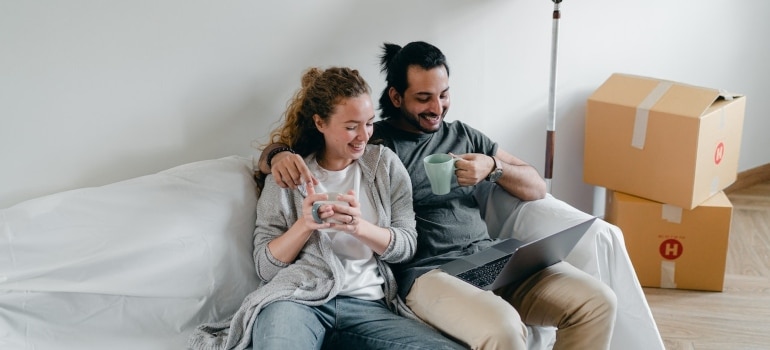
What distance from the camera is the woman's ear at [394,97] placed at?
2.15 metres

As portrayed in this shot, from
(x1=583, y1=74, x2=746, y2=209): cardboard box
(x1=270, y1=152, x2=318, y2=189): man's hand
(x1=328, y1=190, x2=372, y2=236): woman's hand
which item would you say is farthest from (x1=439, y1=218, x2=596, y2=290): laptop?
(x1=583, y1=74, x2=746, y2=209): cardboard box

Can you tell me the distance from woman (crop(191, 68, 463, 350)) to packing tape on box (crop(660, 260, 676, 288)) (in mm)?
1219

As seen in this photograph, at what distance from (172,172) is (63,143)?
0.91 ft

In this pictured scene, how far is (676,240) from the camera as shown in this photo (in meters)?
2.73

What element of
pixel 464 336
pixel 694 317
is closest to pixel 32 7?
pixel 464 336

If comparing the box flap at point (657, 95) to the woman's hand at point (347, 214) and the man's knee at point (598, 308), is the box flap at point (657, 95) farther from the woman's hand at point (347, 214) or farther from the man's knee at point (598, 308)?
the woman's hand at point (347, 214)

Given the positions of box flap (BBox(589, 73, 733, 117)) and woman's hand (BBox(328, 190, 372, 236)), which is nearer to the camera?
woman's hand (BBox(328, 190, 372, 236))

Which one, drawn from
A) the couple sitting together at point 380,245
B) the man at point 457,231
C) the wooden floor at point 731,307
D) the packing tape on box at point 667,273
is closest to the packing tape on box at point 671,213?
the packing tape on box at point 667,273

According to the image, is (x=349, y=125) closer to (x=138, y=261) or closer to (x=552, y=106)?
(x=138, y=261)

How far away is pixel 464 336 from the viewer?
175cm

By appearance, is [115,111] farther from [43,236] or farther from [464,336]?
[464,336]

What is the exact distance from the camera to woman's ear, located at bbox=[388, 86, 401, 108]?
2.15m

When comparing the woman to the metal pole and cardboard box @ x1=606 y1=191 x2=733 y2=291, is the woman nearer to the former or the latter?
the metal pole

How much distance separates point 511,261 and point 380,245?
0.32 meters
